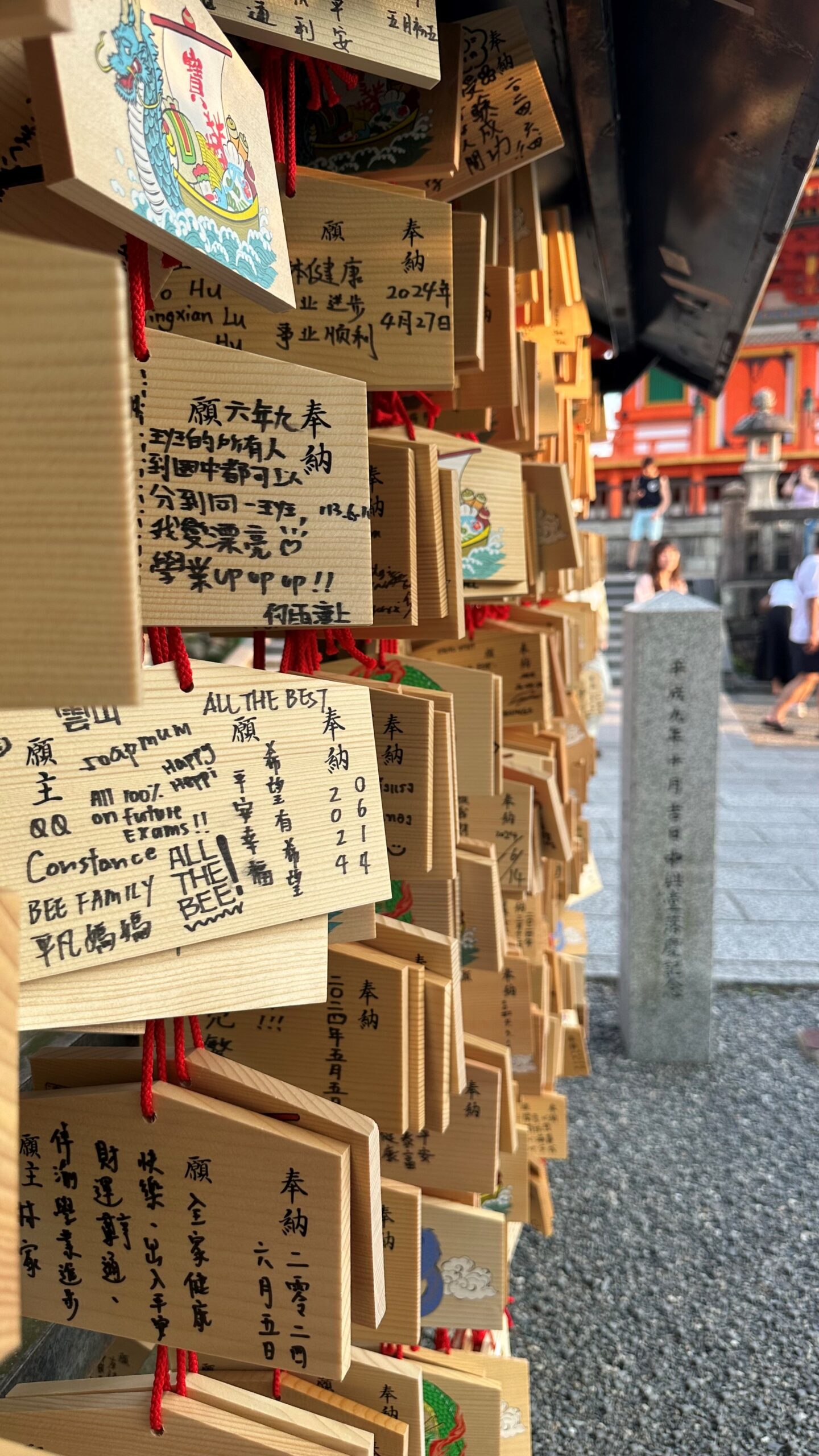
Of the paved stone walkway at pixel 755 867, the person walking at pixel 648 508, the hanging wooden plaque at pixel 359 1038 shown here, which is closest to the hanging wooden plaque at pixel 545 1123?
the hanging wooden plaque at pixel 359 1038

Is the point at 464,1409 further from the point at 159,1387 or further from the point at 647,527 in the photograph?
the point at 647,527

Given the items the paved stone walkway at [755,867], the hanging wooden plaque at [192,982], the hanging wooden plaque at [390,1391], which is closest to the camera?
the hanging wooden plaque at [192,982]

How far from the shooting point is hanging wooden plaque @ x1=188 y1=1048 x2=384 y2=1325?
67cm

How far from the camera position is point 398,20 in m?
0.73

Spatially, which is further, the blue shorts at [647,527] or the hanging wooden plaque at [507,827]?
the blue shorts at [647,527]

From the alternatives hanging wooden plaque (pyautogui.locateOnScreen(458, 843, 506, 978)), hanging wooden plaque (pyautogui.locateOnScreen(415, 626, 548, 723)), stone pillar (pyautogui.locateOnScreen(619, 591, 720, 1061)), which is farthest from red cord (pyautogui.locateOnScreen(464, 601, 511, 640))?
stone pillar (pyautogui.locateOnScreen(619, 591, 720, 1061))

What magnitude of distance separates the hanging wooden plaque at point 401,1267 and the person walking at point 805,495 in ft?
38.0

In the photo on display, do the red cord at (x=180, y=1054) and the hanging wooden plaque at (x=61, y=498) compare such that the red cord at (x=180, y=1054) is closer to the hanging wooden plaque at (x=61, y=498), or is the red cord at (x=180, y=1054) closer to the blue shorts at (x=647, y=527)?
the hanging wooden plaque at (x=61, y=498)

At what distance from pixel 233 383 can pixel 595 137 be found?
1.44 meters

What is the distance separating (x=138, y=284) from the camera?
554 mm

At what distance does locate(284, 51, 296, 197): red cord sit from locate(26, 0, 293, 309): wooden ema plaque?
0.18 metres

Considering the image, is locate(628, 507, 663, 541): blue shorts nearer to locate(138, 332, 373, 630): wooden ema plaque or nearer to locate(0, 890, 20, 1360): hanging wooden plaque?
locate(138, 332, 373, 630): wooden ema plaque

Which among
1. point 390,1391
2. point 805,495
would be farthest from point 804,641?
point 390,1391

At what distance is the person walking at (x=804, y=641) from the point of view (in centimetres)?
920
